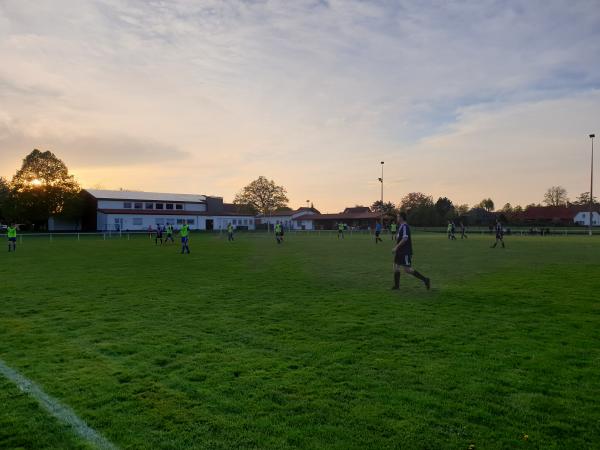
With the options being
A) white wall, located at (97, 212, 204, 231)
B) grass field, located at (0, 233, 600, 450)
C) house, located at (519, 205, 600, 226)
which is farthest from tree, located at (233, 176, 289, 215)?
grass field, located at (0, 233, 600, 450)

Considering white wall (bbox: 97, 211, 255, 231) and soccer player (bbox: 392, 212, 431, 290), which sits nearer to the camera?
soccer player (bbox: 392, 212, 431, 290)

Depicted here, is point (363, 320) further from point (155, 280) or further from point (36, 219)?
point (36, 219)

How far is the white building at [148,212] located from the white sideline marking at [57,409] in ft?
186

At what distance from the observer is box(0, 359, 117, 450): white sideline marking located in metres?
3.63

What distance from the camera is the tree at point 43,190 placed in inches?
2343

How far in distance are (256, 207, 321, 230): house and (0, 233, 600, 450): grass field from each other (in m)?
85.5

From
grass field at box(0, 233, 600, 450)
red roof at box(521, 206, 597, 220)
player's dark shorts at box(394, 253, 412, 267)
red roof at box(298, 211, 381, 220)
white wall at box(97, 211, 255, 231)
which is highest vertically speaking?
red roof at box(521, 206, 597, 220)

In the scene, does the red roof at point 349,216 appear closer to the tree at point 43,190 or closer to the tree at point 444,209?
the tree at point 444,209

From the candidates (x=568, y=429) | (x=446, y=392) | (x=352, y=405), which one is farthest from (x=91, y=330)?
(x=568, y=429)

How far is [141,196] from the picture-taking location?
73.9 meters

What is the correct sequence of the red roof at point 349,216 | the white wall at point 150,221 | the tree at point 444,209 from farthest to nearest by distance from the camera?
the red roof at point 349,216, the tree at point 444,209, the white wall at point 150,221

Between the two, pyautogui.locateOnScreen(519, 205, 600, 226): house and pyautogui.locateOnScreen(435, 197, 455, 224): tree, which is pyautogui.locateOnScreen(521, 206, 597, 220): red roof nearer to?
pyautogui.locateOnScreen(519, 205, 600, 226): house

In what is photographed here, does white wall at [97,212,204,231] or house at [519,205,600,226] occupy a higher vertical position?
house at [519,205,600,226]

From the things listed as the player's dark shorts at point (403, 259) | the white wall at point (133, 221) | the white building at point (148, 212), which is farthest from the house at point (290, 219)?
the player's dark shorts at point (403, 259)
